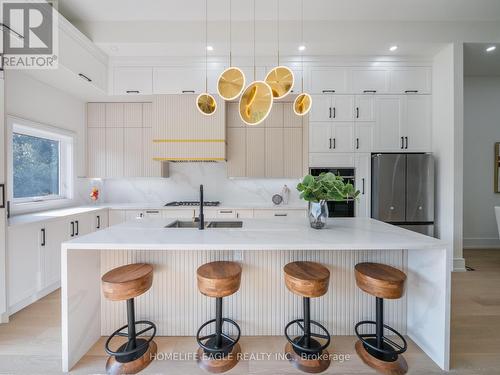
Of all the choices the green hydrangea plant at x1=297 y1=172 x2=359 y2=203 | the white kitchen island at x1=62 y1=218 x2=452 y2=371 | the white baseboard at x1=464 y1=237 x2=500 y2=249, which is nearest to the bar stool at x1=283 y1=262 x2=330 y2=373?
the white kitchen island at x1=62 y1=218 x2=452 y2=371

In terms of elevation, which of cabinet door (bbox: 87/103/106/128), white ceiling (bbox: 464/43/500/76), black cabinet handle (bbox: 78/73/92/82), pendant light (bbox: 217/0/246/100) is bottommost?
pendant light (bbox: 217/0/246/100)

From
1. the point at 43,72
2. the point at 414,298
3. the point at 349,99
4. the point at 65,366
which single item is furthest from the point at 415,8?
the point at 65,366

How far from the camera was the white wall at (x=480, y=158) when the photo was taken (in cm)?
411

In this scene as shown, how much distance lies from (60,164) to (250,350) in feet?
12.0

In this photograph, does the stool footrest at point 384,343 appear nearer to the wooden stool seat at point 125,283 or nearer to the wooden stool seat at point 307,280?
the wooden stool seat at point 307,280

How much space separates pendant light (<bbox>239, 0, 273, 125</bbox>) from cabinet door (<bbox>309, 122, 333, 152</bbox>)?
179cm

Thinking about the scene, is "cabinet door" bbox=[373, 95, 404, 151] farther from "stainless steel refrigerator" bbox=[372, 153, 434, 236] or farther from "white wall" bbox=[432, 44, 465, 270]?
"white wall" bbox=[432, 44, 465, 270]

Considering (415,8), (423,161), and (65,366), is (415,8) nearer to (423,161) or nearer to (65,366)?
(423,161)

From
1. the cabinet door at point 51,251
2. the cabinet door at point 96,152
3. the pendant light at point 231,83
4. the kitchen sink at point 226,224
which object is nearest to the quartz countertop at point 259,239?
the kitchen sink at point 226,224

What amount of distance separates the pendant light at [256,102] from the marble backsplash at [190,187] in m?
2.18

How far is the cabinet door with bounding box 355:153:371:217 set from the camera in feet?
11.1

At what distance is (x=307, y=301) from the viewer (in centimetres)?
159

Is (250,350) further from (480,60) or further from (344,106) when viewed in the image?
(480,60)

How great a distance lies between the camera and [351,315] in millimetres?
1899
